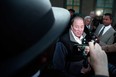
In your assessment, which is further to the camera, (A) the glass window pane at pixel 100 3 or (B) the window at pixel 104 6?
(A) the glass window pane at pixel 100 3

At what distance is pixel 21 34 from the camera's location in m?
0.70

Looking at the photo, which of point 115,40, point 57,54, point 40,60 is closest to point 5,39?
point 40,60

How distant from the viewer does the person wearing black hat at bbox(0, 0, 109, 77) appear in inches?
26.7

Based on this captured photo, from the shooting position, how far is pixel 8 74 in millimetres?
665

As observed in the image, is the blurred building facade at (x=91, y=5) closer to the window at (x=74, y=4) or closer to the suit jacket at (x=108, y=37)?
the window at (x=74, y=4)

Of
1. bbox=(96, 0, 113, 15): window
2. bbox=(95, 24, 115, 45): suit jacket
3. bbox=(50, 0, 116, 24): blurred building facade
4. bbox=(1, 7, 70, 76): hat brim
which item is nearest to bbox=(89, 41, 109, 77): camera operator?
bbox=(1, 7, 70, 76): hat brim

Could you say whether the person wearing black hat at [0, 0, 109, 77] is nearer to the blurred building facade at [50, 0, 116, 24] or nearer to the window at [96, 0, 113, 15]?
the blurred building facade at [50, 0, 116, 24]

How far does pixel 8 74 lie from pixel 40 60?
0.14 meters

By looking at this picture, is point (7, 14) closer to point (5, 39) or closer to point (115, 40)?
point (5, 39)

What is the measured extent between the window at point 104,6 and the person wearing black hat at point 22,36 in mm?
12048

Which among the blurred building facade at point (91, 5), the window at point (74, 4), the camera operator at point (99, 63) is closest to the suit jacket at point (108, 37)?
the camera operator at point (99, 63)

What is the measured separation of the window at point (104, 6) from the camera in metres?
12.5

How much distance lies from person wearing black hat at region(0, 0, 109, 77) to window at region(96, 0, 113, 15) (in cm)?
1205

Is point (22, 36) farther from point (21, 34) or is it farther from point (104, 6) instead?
point (104, 6)
